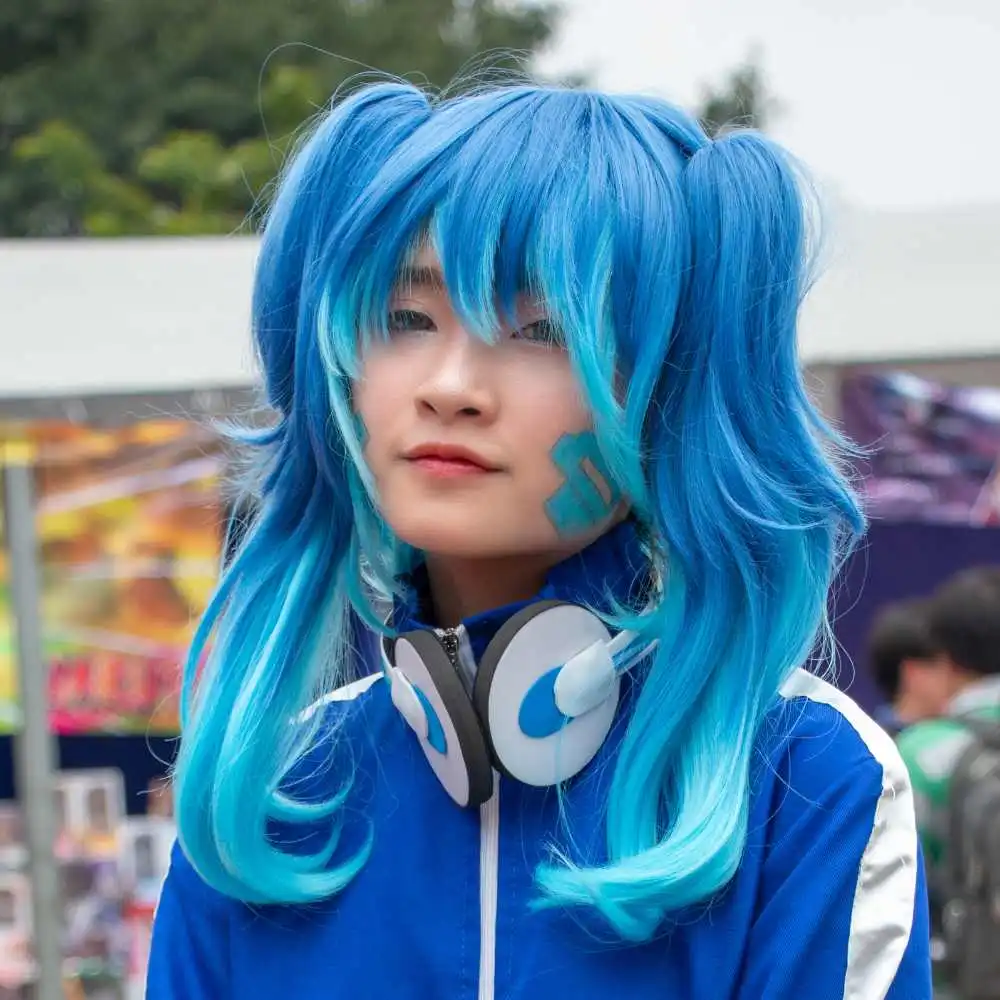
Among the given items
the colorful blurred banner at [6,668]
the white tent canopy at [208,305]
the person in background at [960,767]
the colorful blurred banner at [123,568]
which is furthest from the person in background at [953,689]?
the colorful blurred banner at [6,668]

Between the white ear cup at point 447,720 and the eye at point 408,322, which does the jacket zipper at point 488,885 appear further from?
the eye at point 408,322

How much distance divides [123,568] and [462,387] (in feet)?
10.7

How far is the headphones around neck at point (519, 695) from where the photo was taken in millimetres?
1138

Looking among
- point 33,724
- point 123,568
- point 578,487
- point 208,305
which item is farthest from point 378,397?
point 123,568

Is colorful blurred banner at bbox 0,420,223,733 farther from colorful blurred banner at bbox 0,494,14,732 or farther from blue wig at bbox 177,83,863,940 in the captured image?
blue wig at bbox 177,83,863,940

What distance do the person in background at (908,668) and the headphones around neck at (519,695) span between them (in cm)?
296

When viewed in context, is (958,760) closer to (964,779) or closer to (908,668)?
(964,779)

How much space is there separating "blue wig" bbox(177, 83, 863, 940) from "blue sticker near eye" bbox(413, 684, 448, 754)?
0.38ft

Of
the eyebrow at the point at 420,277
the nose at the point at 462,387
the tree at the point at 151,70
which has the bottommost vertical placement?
the nose at the point at 462,387

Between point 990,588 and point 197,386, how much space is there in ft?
6.30

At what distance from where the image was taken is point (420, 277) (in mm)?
1172

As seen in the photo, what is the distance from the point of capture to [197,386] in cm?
332

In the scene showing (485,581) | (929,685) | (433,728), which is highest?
(485,581)

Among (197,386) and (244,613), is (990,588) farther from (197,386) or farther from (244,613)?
(244,613)
